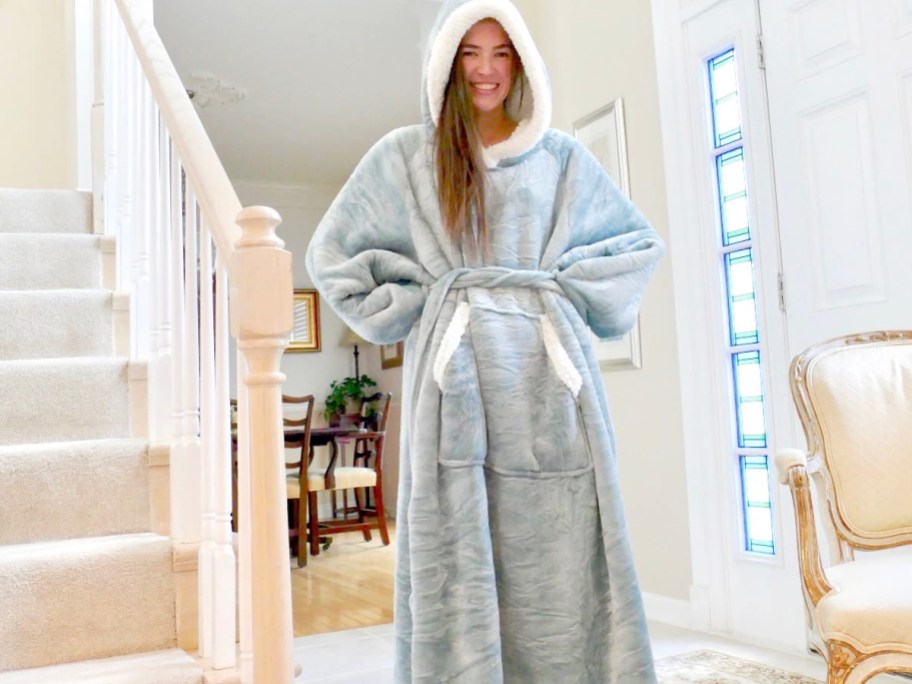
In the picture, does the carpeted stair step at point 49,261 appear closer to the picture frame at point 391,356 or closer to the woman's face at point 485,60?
the woman's face at point 485,60

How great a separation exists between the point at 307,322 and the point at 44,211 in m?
4.94

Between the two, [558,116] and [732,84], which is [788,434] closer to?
[732,84]

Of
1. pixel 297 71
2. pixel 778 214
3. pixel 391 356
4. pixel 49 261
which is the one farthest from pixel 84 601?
pixel 391 356

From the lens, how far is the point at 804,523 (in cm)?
158

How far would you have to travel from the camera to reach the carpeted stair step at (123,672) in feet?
4.79

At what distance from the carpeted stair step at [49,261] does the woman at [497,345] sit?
131 cm

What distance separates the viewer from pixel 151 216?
6.63 ft

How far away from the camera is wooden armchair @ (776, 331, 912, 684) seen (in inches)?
60.3

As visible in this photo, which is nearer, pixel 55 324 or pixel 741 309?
pixel 55 324

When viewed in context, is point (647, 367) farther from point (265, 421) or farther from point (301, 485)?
point (301, 485)

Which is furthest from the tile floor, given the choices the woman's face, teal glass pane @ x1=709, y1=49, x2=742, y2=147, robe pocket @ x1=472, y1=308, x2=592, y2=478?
the woman's face

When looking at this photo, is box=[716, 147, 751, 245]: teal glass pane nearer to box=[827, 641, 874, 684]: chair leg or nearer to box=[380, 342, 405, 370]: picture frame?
box=[827, 641, 874, 684]: chair leg

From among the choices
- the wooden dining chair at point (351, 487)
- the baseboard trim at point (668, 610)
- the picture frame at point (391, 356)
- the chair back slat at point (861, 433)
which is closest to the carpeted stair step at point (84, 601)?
the chair back slat at point (861, 433)

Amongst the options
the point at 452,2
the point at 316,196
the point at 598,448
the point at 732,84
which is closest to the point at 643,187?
the point at 732,84
